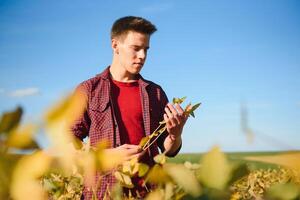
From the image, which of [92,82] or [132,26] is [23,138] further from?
[132,26]

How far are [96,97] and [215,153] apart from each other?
253 cm

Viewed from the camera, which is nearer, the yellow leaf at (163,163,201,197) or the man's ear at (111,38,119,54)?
the yellow leaf at (163,163,201,197)

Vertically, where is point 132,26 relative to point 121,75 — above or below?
above

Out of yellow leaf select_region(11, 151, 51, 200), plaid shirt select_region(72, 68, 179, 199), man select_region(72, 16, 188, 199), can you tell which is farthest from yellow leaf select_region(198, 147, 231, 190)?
plaid shirt select_region(72, 68, 179, 199)

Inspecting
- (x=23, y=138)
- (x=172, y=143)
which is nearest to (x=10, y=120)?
(x=23, y=138)

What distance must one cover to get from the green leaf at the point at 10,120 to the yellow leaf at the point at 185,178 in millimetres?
109

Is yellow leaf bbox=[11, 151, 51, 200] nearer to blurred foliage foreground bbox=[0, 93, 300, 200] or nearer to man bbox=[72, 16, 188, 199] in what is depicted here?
blurred foliage foreground bbox=[0, 93, 300, 200]

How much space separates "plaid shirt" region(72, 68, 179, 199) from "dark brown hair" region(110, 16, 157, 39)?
35 cm

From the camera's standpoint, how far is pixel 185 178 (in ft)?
1.07

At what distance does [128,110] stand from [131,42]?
0.47 m

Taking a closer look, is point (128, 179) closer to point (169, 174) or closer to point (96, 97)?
point (169, 174)

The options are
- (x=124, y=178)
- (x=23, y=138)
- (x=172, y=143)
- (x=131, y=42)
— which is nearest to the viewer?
(x=23, y=138)

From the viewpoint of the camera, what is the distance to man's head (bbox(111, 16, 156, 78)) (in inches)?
113

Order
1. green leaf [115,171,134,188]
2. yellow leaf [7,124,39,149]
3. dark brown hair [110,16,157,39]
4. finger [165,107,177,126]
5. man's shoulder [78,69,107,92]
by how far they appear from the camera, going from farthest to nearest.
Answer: dark brown hair [110,16,157,39], man's shoulder [78,69,107,92], finger [165,107,177,126], green leaf [115,171,134,188], yellow leaf [7,124,39,149]
